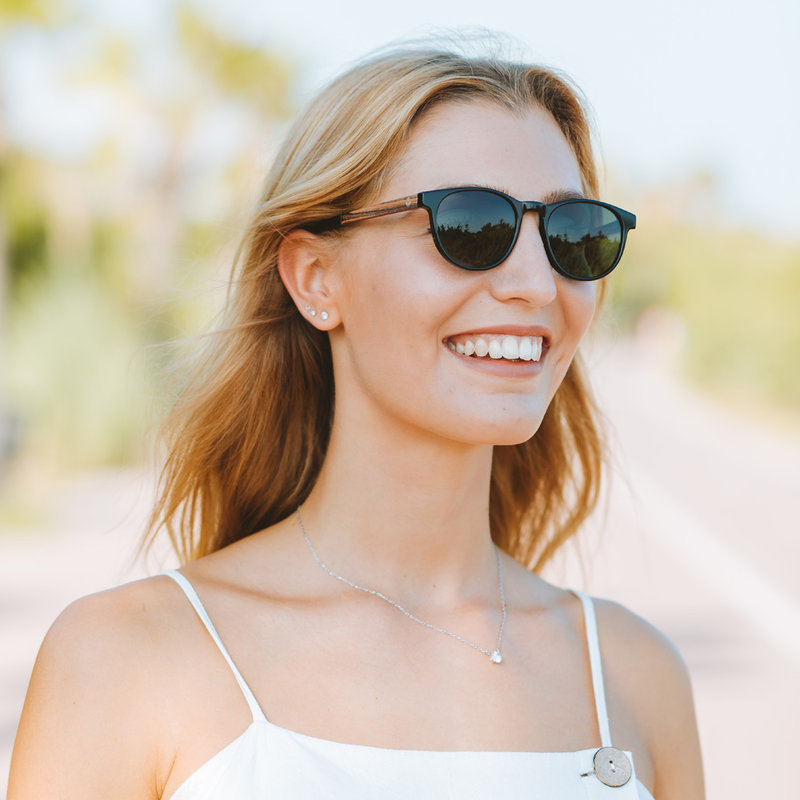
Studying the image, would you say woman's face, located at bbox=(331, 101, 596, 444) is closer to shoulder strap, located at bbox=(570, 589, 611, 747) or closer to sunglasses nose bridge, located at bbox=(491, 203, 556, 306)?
sunglasses nose bridge, located at bbox=(491, 203, 556, 306)

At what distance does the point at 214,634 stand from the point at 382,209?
833 millimetres

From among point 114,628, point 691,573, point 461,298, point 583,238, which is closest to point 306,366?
point 461,298

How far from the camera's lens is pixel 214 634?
1.97 meters

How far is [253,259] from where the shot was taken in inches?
95.0

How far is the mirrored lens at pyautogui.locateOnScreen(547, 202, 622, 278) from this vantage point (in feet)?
6.89

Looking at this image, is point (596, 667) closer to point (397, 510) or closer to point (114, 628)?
point (397, 510)

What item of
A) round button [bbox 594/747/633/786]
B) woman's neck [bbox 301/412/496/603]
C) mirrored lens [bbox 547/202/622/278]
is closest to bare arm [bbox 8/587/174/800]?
woman's neck [bbox 301/412/496/603]

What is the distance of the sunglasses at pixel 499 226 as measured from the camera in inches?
79.1

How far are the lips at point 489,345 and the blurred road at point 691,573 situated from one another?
29.9 inches

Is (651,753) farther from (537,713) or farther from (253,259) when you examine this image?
(253,259)

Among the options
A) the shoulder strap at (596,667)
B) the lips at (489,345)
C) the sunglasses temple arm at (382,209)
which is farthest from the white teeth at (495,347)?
the shoulder strap at (596,667)

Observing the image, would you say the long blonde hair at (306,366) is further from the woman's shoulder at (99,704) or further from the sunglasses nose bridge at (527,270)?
the woman's shoulder at (99,704)

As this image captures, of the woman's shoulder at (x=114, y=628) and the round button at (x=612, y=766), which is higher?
the woman's shoulder at (x=114, y=628)

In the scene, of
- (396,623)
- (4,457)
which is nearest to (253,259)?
(396,623)
